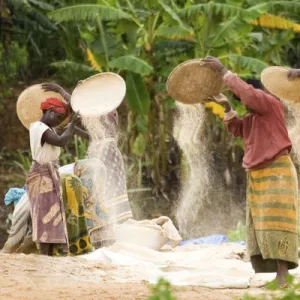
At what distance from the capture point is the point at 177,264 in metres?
8.83

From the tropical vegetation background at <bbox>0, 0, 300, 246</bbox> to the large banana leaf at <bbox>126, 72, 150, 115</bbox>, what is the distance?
0.01 metres

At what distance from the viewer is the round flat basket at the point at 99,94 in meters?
9.22

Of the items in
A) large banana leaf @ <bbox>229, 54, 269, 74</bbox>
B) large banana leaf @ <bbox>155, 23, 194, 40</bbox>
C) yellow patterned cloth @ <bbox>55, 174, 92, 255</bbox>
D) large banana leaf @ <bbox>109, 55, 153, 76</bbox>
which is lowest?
yellow patterned cloth @ <bbox>55, 174, 92, 255</bbox>

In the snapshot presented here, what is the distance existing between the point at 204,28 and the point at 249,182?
6.82 m

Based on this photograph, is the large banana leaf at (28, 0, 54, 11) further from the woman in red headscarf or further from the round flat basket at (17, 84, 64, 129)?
the woman in red headscarf

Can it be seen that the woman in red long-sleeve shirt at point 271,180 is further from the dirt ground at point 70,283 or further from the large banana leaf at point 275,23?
the large banana leaf at point 275,23

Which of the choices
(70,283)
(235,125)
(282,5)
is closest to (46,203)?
(70,283)

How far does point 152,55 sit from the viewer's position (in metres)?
14.6

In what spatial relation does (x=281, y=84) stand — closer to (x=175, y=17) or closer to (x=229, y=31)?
(x=175, y=17)

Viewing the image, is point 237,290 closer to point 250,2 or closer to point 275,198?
point 275,198

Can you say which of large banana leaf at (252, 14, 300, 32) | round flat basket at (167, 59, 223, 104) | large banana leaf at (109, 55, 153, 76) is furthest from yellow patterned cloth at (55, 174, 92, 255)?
large banana leaf at (252, 14, 300, 32)

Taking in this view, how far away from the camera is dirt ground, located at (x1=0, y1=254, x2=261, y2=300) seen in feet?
20.7

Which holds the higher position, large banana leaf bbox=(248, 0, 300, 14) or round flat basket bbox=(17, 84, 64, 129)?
large banana leaf bbox=(248, 0, 300, 14)

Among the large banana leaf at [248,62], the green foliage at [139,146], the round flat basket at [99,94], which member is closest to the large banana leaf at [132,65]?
the large banana leaf at [248,62]
